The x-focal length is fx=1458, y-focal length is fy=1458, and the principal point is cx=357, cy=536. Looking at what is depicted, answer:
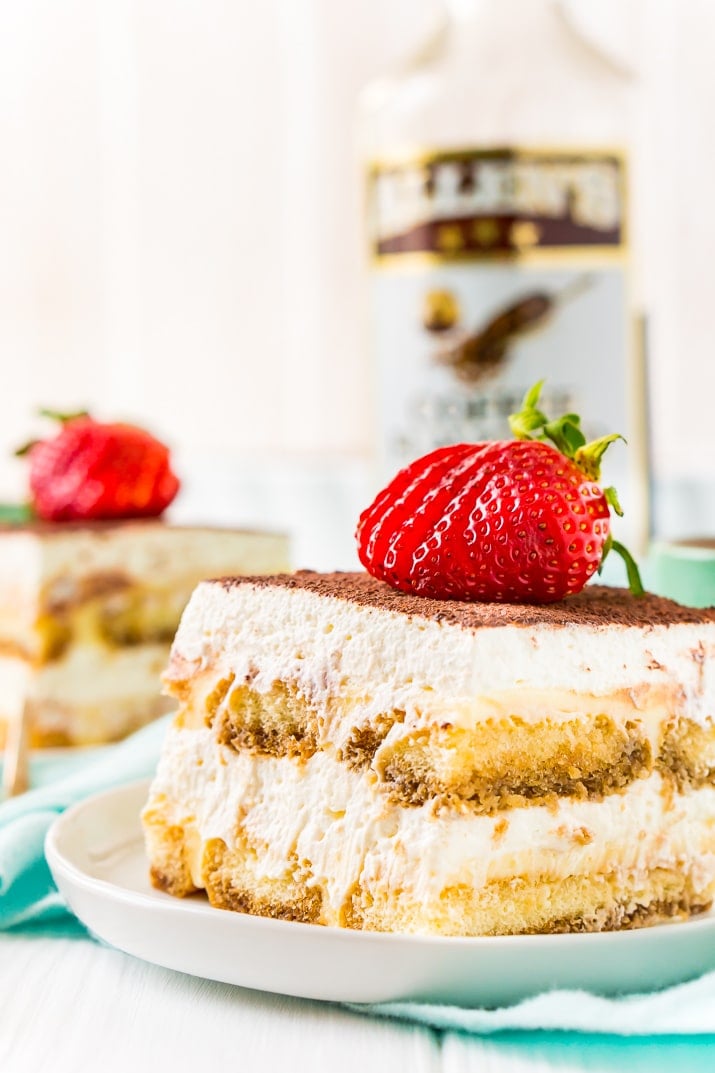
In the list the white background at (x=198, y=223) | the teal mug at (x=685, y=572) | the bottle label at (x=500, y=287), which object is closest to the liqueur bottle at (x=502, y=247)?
the bottle label at (x=500, y=287)

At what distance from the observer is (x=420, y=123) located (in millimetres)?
2557

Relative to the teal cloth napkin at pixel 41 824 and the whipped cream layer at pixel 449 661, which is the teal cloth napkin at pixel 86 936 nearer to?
the teal cloth napkin at pixel 41 824

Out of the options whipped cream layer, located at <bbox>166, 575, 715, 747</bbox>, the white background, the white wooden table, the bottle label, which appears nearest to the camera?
the white wooden table

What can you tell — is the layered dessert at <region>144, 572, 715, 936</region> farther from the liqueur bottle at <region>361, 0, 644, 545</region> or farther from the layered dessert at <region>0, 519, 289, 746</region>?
the liqueur bottle at <region>361, 0, 644, 545</region>

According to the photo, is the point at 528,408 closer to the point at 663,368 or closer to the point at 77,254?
the point at 663,368

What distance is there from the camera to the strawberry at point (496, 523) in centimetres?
111

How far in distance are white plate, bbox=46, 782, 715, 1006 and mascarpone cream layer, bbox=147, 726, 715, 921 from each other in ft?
0.31

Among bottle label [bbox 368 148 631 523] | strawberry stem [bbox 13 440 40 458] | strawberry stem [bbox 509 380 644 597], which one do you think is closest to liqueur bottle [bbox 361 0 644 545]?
bottle label [bbox 368 148 631 523]

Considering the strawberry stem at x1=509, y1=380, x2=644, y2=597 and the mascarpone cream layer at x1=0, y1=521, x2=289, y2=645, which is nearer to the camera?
the strawberry stem at x1=509, y1=380, x2=644, y2=597

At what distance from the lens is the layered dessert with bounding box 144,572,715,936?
1038mm

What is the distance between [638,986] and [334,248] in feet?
7.66

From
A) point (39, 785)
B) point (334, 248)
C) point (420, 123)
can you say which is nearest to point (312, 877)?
point (39, 785)

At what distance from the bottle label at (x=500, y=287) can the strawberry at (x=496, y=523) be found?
4.16ft

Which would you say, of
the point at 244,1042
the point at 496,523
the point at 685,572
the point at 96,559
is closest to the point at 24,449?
the point at 96,559
